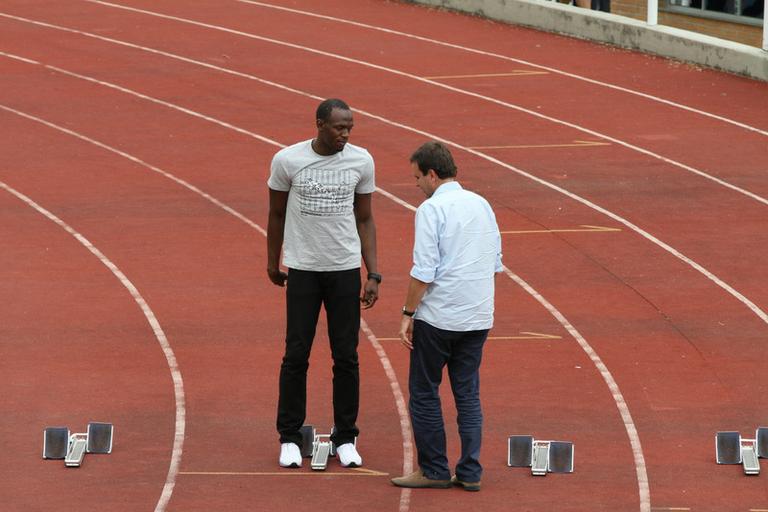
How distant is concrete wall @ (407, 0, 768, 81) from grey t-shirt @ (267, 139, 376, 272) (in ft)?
45.2

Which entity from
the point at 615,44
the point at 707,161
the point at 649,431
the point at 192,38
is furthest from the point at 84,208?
the point at 615,44

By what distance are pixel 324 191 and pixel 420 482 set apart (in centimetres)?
165

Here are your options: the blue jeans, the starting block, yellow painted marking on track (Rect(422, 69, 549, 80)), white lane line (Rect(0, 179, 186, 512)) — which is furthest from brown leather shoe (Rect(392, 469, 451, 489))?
yellow painted marking on track (Rect(422, 69, 549, 80))

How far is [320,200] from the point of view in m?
9.05

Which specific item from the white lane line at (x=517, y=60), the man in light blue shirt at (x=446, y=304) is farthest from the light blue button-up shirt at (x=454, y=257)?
the white lane line at (x=517, y=60)

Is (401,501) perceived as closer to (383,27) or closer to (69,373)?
(69,373)

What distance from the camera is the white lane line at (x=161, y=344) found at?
9117 millimetres

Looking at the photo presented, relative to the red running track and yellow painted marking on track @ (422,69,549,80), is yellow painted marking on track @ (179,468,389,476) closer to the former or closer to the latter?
the red running track

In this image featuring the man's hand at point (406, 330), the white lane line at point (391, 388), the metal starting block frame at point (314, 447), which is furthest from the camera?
the metal starting block frame at point (314, 447)

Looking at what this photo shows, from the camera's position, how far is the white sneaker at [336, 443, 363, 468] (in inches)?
364

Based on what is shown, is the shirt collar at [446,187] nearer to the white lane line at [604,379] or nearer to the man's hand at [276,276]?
the man's hand at [276,276]

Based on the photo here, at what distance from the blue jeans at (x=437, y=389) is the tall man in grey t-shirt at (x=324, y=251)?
0.53 m

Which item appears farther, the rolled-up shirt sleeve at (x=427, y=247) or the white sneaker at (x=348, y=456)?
the white sneaker at (x=348, y=456)

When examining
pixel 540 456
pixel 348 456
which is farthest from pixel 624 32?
pixel 348 456
